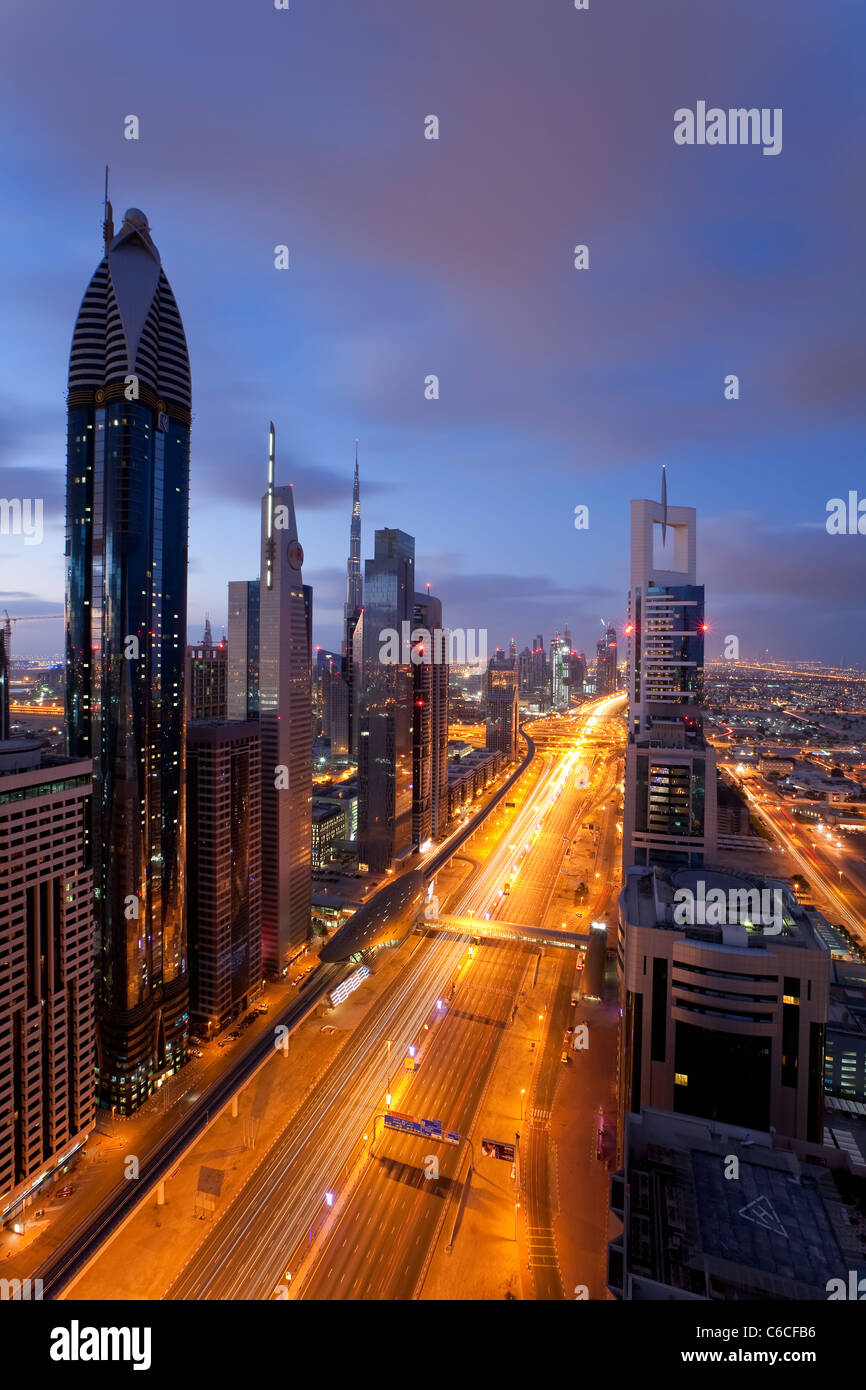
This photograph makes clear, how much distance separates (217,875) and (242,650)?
2520cm

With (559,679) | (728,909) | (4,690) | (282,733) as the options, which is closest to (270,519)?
(282,733)

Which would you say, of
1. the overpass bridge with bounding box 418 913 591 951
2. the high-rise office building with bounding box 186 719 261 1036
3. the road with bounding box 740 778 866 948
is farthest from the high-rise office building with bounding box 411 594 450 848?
the road with bounding box 740 778 866 948

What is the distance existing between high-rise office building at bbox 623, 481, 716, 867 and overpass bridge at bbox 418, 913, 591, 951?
6945 millimetres

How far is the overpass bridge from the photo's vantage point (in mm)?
40338

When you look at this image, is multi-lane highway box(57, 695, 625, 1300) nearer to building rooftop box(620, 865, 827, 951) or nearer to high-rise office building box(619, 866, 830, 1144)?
high-rise office building box(619, 866, 830, 1144)

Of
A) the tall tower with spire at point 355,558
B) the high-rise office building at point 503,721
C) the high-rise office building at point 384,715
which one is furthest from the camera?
the tall tower with spire at point 355,558

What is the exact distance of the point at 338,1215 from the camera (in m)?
23.0

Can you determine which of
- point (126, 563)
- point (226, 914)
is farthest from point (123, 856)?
point (126, 563)

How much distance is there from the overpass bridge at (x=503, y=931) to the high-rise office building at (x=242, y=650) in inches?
915

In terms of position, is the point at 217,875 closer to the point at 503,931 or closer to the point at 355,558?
the point at 503,931

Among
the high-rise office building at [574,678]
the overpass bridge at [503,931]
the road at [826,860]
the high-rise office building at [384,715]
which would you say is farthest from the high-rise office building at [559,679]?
the overpass bridge at [503,931]

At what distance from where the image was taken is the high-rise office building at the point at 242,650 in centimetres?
5428

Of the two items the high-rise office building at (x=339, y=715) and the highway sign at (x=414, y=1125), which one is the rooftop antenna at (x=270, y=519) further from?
the high-rise office building at (x=339, y=715)
